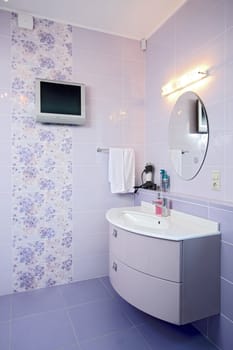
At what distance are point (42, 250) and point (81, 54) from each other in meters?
1.84

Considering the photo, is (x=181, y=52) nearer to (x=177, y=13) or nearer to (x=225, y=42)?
(x=177, y=13)

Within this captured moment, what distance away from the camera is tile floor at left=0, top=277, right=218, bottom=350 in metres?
1.54

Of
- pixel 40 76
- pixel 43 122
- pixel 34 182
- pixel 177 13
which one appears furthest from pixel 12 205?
pixel 177 13

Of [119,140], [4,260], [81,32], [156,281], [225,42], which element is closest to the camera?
[156,281]

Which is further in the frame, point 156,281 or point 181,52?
point 181,52

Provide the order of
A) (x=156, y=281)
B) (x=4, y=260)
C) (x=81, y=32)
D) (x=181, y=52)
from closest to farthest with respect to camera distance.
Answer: (x=156, y=281), (x=181, y=52), (x=4, y=260), (x=81, y=32)

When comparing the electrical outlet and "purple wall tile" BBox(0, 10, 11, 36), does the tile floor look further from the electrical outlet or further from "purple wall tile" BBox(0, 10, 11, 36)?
"purple wall tile" BBox(0, 10, 11, 36)

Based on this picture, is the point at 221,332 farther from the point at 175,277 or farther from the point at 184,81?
the point at 184,81

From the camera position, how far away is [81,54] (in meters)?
2.27

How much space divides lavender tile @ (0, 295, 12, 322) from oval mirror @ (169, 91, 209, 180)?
5.59ft

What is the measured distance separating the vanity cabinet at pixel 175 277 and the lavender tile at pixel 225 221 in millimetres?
53

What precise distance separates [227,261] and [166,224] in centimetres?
48

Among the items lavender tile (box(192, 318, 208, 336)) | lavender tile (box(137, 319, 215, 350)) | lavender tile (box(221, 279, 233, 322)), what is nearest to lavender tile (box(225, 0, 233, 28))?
lavender tile (box(221, 279, 233, 322))

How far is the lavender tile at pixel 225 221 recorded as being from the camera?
139 cm
